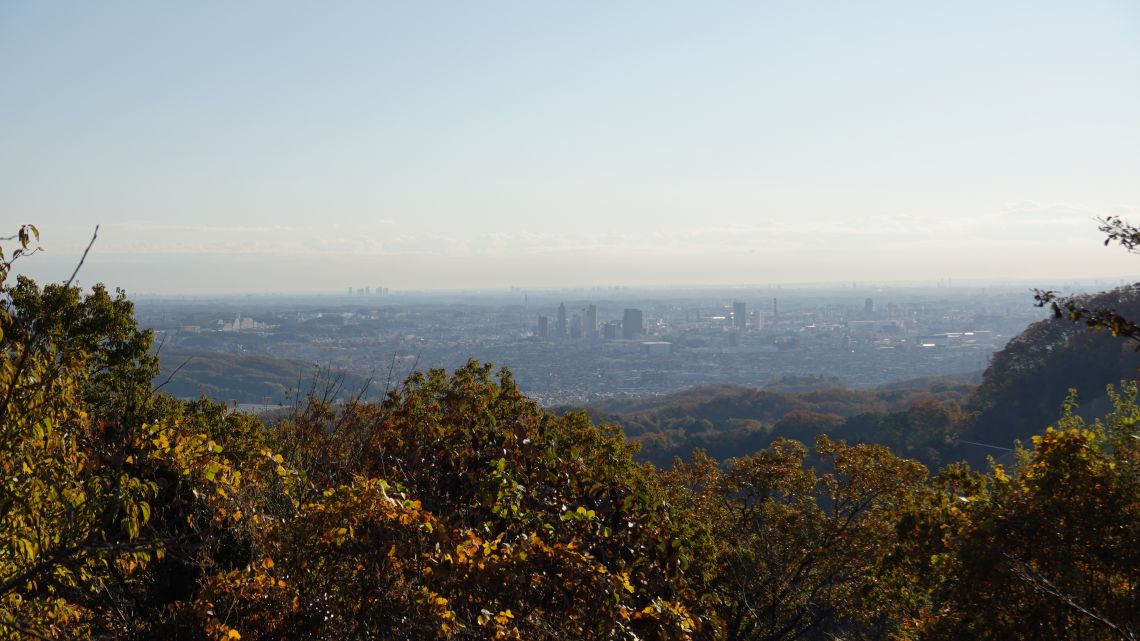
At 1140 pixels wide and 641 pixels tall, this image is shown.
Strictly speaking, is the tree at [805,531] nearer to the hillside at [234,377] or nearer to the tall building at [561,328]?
the hillside at [234,377]

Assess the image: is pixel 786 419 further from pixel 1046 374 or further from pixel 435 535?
pixel 435 535

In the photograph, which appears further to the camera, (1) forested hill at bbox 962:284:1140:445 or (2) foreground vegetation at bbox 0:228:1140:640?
(1) forested hill at bbox 962:284:1140:445

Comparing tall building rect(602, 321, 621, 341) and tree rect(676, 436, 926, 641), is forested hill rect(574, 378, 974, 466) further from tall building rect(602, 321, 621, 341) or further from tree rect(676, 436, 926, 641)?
tall building rect(602, 321, 621, 341)

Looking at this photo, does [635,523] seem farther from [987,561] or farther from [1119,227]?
[1119,227]

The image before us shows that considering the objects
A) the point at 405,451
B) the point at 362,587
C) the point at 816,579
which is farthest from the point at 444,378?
the point at 362,587

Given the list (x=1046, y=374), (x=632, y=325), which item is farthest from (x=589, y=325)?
(x=1046, y=374)

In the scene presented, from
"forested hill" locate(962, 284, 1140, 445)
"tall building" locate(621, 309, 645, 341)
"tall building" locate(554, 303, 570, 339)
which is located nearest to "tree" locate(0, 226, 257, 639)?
"forested hill" locate(962, 284, 1140, 445)
